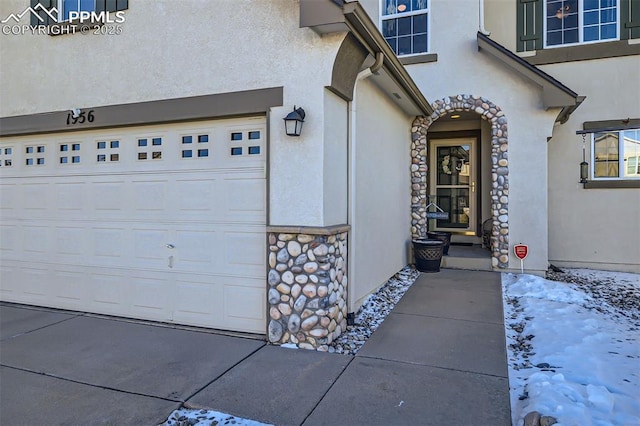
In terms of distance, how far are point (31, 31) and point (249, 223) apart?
454 centimetres

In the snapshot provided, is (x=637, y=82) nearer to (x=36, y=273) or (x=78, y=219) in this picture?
(x=78, y=219)

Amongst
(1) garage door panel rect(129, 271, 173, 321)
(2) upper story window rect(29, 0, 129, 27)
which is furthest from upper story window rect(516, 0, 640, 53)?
(1) garage door panel rect(129, 271, 173, 321)

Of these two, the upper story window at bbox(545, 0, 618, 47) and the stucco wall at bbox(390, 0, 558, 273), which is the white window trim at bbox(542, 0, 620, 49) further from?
the stucco wall at bbox(390, 0, 558, 273)

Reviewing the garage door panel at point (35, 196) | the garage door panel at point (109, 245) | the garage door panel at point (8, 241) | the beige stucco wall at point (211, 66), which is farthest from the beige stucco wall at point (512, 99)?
the garage door panel at point (8, 241)

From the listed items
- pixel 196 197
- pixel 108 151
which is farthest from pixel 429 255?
pixel 108 151

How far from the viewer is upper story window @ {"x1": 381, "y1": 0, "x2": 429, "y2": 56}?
847 centimetres

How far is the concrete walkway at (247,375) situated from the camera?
2.95 m

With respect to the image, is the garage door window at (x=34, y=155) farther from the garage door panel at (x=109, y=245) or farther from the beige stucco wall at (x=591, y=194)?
the beige stucco wall at (x=591, y=194)

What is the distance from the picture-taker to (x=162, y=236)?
493cm

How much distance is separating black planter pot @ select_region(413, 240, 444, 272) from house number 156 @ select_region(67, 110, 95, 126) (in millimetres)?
5903

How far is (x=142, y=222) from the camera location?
16.6ft

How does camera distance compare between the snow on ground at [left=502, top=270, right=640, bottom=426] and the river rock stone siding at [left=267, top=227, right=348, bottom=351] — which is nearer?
the snow on ground at [left=502, top=270, right=640, bottom=426]

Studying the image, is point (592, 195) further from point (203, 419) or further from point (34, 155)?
point (34, 155)

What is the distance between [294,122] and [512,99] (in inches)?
222
